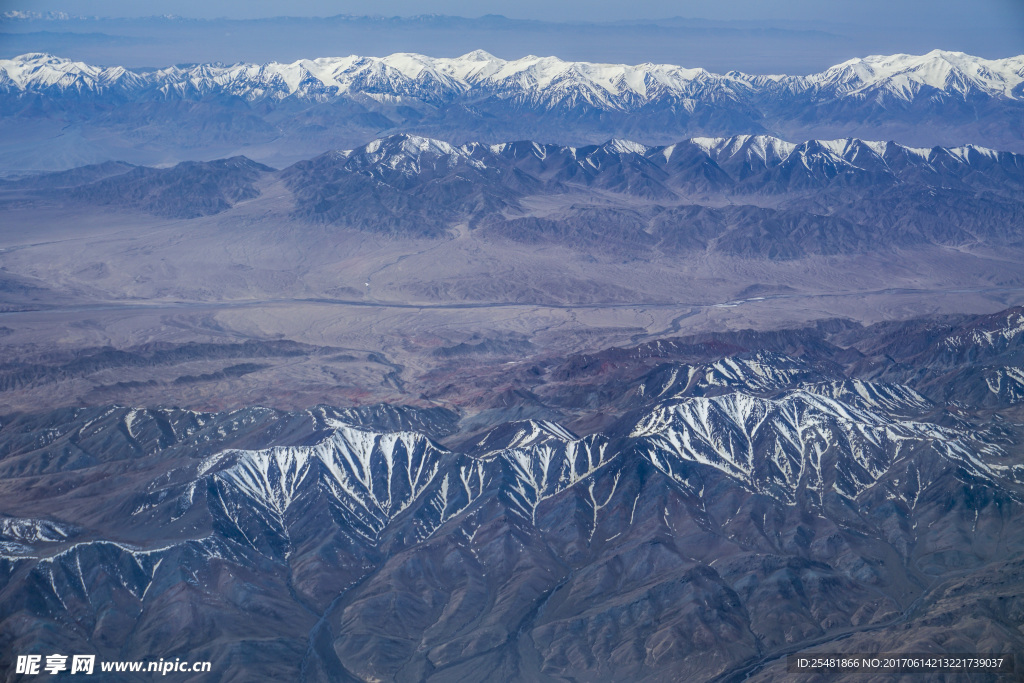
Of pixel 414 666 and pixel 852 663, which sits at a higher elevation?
pixel 852 663

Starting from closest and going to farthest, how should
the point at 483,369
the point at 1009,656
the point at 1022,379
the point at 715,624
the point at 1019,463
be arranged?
the point at 1009,656, the point at 715,624, the point at 1019,463, the point at 1022,379, the point at 483,369

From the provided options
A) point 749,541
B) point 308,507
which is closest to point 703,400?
point 749,541

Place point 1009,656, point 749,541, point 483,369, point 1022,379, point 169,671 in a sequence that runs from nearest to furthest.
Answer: point 1009,656 → point 169,671 → point 749,541 → point 1022,379 → point 483,369

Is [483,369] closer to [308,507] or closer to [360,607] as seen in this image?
[308,507]

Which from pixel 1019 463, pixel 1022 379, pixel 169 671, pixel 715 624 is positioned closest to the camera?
pixel 169 671

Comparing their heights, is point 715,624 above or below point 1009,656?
below

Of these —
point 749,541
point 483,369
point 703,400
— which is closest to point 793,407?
point 703,400

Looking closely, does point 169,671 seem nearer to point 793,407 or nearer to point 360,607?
point 360,607

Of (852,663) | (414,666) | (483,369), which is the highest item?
(852,663)

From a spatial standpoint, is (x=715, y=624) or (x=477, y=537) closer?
(x=715, y=624)
